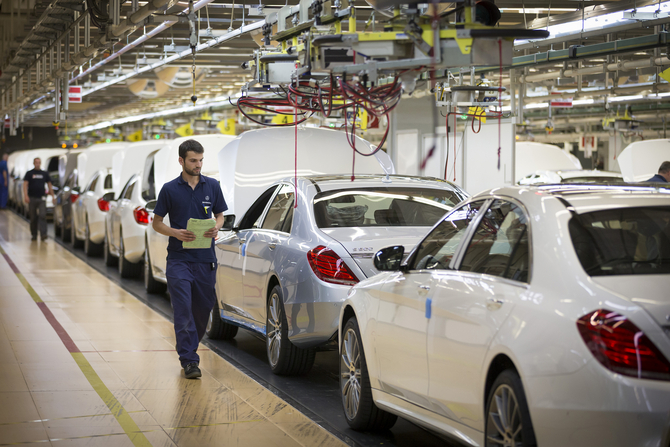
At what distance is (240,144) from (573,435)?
6.99m

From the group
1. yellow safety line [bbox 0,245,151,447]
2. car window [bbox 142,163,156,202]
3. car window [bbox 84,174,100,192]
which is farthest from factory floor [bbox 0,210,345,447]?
car window [bbox 84,174,100,192]

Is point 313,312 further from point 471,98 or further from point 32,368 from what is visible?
point 471,98

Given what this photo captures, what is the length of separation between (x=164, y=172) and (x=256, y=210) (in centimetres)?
488

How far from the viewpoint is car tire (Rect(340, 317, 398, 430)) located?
566cm

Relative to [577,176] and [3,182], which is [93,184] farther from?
Result: [3,182]

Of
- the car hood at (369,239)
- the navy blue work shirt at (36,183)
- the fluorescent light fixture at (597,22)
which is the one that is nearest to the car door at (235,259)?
the car hood at (369,239)

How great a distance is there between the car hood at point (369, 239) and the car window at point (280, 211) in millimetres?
768

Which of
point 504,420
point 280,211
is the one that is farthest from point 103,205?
point 504,420

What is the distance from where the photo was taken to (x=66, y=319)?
1030 cm

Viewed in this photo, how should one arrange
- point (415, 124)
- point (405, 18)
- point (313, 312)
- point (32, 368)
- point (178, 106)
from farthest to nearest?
point (178, 106) < point (415, 124) < point (32, 368) < point (313, 312) < point (405, 18)

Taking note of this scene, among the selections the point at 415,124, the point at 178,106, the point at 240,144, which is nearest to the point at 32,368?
the point at 240,144

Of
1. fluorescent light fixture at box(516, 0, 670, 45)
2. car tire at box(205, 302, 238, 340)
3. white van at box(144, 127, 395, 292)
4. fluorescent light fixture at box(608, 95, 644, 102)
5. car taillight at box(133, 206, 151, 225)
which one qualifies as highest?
fluorescent light fixture at box(516, 0, 670, 45)

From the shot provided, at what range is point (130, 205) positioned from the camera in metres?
14.2

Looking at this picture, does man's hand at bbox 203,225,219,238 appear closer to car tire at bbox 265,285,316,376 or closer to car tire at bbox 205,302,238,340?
car tire at bbox 265,285,316,376
